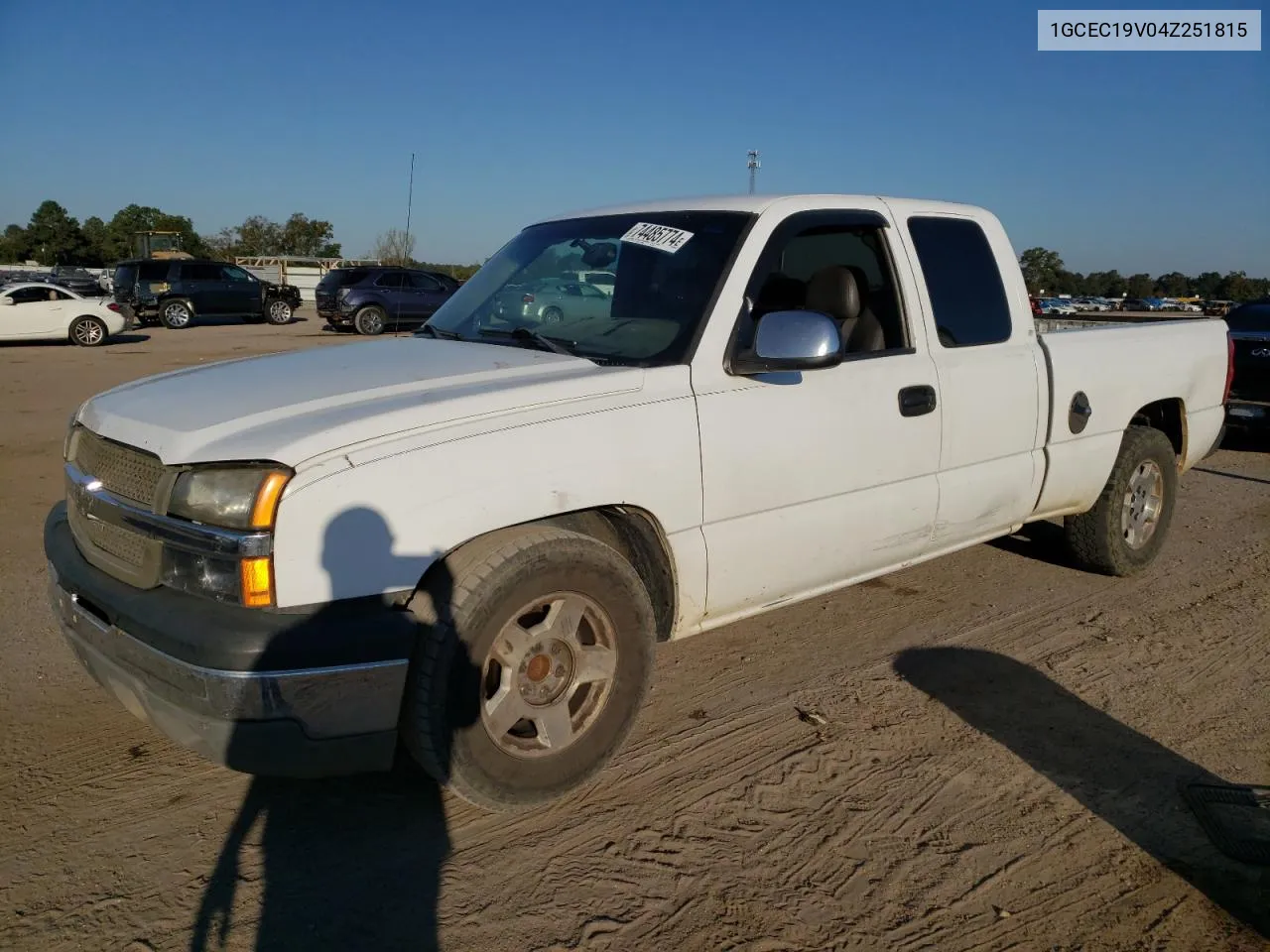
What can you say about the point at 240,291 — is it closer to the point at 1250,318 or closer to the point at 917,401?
the point at 1250,318

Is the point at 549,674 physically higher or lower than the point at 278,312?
lower

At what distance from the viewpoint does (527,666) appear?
303 centimetres

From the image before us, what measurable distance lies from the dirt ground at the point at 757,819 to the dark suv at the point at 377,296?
66.7 feet

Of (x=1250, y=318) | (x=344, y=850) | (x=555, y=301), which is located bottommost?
(x=344, y=850)

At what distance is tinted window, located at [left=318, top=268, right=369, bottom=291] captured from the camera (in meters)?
24.5

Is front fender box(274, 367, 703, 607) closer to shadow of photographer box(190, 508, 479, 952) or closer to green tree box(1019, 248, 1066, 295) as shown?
shadow of photographer box(190, 508, 479, 952)

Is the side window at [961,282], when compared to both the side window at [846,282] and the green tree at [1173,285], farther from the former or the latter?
the green tree at [1173,285]

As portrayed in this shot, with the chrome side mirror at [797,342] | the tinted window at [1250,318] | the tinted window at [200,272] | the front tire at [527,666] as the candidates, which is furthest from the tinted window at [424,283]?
the front tire at [527,666]

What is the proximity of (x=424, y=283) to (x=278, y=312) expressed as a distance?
22.7ft

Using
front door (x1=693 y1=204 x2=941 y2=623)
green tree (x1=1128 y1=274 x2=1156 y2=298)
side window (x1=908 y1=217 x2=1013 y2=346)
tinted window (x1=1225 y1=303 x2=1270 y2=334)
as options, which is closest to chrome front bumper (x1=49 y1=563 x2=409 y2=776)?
front door (x1=693 y1=204 x2=941 y2=623)

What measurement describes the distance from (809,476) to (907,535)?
0.75 metres

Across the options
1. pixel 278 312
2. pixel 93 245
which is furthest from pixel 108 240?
pixel 278 312

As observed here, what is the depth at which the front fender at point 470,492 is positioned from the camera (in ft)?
8.48

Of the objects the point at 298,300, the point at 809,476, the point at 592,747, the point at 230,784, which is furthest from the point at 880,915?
the point at 298,300
